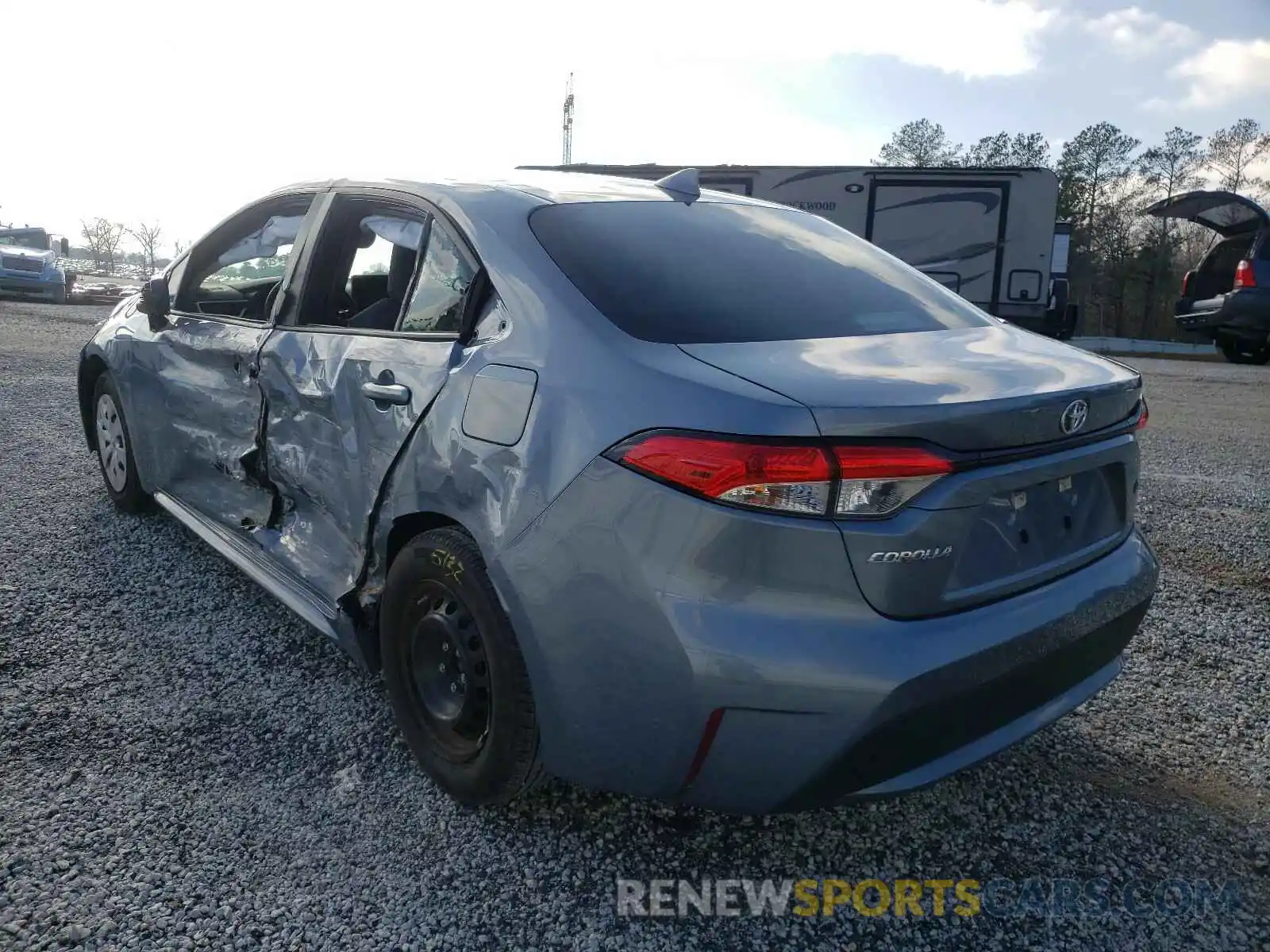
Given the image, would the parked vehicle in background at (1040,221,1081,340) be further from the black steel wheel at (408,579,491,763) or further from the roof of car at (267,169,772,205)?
the black steel wheel at (408,579,491,763)

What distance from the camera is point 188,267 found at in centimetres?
398

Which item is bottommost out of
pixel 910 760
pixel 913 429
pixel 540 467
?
pixel 910 760

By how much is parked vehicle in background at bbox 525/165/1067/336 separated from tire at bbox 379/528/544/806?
11728 millimetres

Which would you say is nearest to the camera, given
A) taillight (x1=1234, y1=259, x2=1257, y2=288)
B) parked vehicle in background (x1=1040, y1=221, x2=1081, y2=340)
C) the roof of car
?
the roof of car

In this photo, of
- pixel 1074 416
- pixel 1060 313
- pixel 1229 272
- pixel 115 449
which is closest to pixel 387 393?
pixel 1074 416

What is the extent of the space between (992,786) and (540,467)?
4.96 ft

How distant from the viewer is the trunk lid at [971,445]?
1.78 metres

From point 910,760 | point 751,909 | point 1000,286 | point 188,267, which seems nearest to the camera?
point 910,760

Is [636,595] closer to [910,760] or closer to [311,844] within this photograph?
[910,760]

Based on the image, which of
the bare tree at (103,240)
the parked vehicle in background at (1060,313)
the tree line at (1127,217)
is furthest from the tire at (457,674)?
the bare tree at (103,240)

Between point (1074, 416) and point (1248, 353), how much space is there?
52.6 ft

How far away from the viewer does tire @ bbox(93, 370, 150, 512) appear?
440 centimetres

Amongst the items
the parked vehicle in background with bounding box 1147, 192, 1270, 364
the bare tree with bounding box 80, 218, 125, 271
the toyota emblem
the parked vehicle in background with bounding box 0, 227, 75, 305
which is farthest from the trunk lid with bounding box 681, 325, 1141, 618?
the bare tree with bounding box 80, 218, 125, 271

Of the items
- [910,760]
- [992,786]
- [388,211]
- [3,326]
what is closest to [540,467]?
[910,760]
